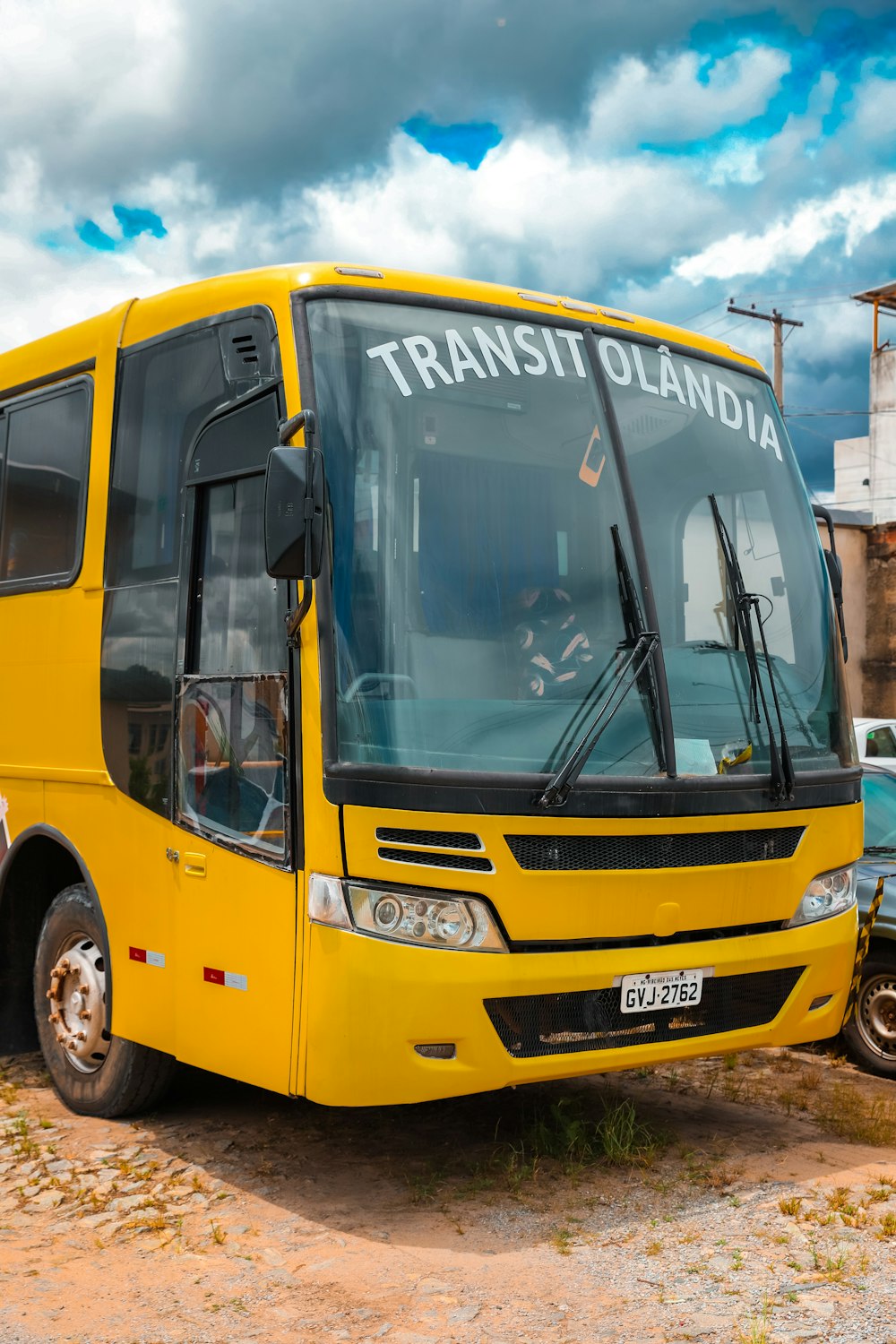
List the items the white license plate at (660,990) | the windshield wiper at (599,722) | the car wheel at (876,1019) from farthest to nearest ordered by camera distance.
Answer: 1. the car wheel at (876,1019)
2. the white license plate at (660,990)
3. the windshield wiper at (599,722)

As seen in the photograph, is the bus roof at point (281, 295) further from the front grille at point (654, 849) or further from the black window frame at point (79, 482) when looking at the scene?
the front grille at point (654, 849)

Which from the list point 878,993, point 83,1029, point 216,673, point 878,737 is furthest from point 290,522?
point 878,737

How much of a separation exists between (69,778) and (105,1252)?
2.22 m

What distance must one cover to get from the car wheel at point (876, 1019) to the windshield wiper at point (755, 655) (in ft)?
7.88

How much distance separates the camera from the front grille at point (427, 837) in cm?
487

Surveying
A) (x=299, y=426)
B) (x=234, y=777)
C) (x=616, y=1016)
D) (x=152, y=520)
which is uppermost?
(x=299, y=426)

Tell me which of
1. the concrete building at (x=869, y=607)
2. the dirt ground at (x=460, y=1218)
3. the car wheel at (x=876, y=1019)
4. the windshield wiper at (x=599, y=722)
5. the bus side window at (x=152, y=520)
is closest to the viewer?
the dirt ground at (x=460, y=1218)

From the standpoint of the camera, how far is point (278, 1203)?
5.31 m

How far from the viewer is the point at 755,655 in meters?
5.73

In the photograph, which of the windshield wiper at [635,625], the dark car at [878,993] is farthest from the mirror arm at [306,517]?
the dark car at [878,993]

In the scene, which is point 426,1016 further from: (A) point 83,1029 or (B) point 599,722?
(A) point 83,1029

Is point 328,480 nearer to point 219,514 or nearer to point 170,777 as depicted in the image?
point 219,514

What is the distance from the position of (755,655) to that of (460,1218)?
236 cm

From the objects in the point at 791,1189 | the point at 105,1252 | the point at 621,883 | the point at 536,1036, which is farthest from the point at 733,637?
the point at 105,1252
